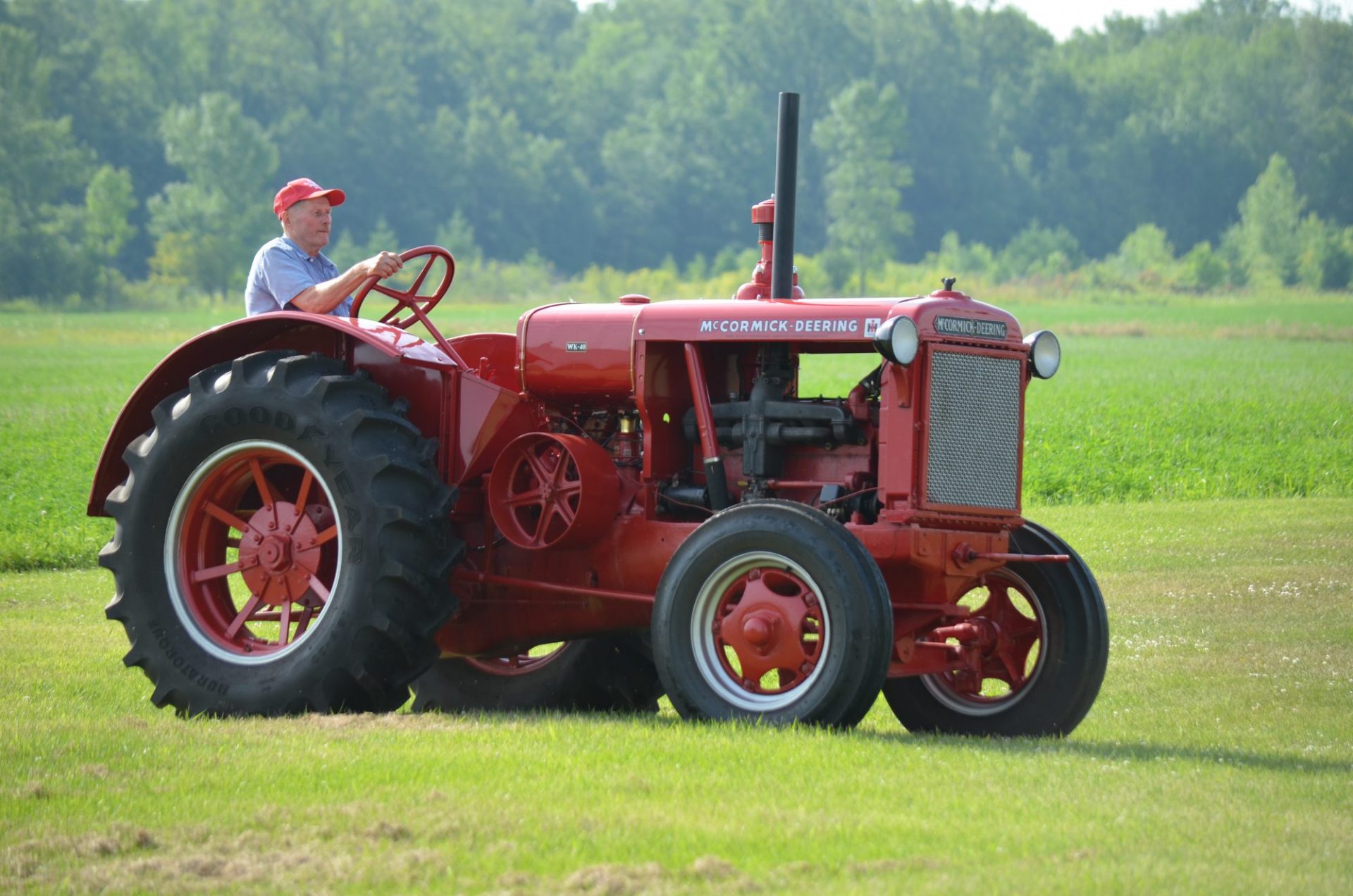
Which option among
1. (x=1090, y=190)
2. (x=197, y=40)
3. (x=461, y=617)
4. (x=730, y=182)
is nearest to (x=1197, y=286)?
(x=1090, y=190)

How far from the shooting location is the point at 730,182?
3383 inches

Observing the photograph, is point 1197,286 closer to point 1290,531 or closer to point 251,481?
point 1290,531

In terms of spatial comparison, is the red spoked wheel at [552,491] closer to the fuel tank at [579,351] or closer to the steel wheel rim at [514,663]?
the fuel tank at [579,351]

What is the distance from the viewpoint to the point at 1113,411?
24312 mm

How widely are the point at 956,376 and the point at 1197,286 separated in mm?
62494

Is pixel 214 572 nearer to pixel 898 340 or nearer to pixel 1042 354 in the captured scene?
pixel 898 340

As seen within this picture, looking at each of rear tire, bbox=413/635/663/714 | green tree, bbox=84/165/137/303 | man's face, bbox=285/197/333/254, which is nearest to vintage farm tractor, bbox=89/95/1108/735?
rear tire, bbox=413/635/663/714

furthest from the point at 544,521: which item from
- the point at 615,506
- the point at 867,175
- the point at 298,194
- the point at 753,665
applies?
the point at 867,175

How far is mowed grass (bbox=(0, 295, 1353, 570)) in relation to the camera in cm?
1817

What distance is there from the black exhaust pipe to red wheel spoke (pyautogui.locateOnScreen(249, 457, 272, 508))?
6.81 feet

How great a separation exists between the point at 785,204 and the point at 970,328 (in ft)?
3.06

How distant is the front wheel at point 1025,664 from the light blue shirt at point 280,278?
2.85 meters

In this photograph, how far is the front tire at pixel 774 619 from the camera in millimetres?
6180

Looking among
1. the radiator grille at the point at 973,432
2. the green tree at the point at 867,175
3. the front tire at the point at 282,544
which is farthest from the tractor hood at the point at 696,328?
the green tree at the point at 867,175
